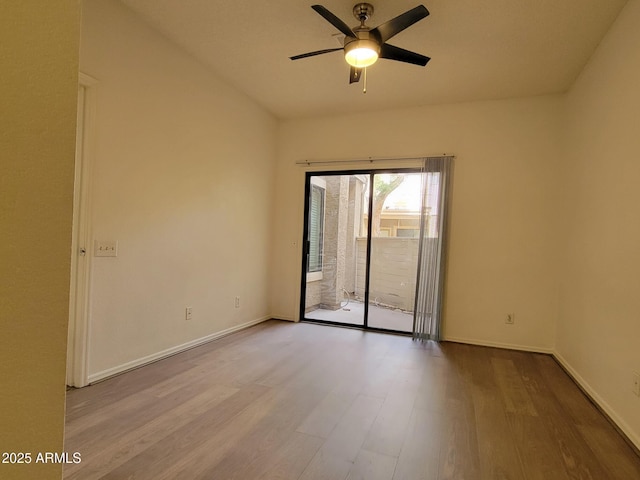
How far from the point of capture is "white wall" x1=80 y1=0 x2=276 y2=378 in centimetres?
258

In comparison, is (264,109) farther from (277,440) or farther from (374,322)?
(277,440)

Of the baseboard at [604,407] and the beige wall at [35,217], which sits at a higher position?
the beige wall at [35,217]

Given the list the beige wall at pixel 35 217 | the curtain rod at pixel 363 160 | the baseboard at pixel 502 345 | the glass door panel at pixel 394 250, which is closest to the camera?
the beige wall at pixel 35 217

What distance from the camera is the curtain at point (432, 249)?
13.1ft

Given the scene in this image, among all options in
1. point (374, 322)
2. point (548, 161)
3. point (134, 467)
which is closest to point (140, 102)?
point (134, 467)

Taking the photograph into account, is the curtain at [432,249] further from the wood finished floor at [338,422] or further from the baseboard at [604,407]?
the baseboard at [604,407]

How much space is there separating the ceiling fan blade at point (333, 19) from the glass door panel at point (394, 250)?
223 cm

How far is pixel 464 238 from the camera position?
13.2 ft

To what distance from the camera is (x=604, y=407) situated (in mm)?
2396

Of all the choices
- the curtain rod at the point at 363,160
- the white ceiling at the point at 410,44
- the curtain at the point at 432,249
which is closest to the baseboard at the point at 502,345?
the curtain at the point at 432,249

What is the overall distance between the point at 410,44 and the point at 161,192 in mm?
2488

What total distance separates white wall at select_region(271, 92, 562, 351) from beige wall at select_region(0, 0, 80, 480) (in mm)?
3733

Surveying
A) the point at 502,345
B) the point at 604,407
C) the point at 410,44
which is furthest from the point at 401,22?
the point at 502,345

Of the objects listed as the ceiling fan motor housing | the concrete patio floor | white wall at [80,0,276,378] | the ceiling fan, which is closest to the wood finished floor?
white wall at [80,0,276,378]
